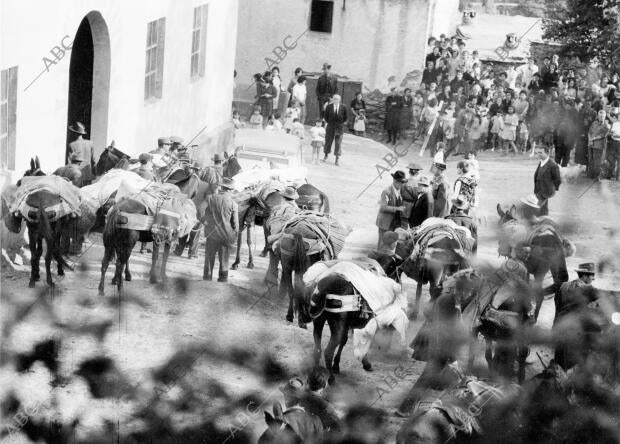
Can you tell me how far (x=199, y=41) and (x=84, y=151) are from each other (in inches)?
257

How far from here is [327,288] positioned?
41.8ft

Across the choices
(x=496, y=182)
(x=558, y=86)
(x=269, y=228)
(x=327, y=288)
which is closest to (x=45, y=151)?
(x=269, y=228)

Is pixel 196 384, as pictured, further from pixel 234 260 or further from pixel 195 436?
pixel 234 260

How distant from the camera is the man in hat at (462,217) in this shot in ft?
50.9

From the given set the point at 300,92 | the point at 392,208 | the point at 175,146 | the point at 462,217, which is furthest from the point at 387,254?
the point at 300,92

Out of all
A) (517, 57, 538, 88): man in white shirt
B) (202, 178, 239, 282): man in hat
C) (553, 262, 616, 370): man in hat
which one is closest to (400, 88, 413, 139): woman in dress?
(517, 57, 538, 88): man in white shirt

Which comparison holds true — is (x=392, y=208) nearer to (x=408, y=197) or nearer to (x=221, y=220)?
(x=408, y=197)

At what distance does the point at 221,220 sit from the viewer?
15.7m

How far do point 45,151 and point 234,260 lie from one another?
291 cm

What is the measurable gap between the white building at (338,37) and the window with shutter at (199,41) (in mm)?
7700

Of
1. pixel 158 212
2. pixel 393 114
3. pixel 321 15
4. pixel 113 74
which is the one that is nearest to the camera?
pixel 158 212

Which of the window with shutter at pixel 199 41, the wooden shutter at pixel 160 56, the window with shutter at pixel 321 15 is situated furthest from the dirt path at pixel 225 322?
the window with shutter at pixel 321 15

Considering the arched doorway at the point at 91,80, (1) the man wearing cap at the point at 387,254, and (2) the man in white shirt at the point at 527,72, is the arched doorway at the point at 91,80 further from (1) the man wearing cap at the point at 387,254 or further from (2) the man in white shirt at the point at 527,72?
(2) the man in white shirt at the point at 527,72

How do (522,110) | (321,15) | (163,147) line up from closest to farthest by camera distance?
1. (163,147)
2. (522,110)
3. (321,15)
